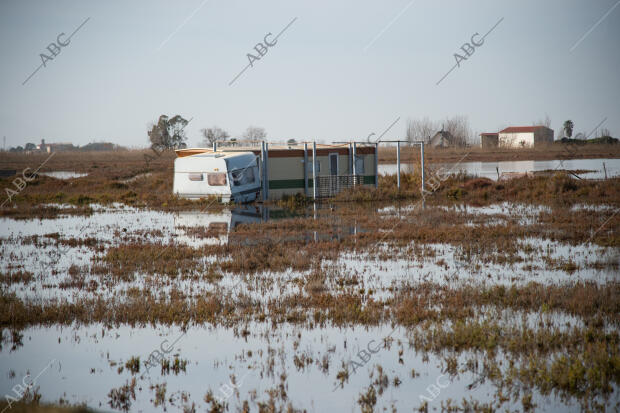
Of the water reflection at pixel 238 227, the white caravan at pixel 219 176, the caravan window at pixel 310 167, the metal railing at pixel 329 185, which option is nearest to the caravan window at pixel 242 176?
the white caravan at pixel 219 176

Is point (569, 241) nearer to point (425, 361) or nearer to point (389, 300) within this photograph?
→ point (389, 300)

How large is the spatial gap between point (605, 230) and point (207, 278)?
37.2ft

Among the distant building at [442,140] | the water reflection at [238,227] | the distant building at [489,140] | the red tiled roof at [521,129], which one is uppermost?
the red tiled roof at [521,129]

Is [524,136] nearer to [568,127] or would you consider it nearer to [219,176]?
[568,127]

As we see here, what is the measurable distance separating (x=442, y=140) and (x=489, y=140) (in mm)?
22011

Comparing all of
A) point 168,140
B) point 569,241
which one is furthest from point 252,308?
point 168,140

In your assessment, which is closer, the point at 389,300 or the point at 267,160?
the point at 389,300

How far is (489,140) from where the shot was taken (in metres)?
104

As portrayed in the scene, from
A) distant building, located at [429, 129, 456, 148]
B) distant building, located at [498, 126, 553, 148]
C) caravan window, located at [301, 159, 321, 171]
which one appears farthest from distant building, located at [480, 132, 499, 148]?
caravan window, located at [301, 159, 321, 171]

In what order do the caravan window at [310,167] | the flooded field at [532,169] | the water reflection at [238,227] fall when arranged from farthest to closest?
the flooded field at [532,169], the caravan window at [310,167], the water reflection at [238,227]

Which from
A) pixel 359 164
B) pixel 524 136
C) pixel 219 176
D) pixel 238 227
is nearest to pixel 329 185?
pixel 359 164

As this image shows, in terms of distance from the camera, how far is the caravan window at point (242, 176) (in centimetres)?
2709

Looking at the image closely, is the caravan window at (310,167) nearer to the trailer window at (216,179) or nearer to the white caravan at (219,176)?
the white caravan at (219,176)

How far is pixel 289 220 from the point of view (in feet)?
67.7
